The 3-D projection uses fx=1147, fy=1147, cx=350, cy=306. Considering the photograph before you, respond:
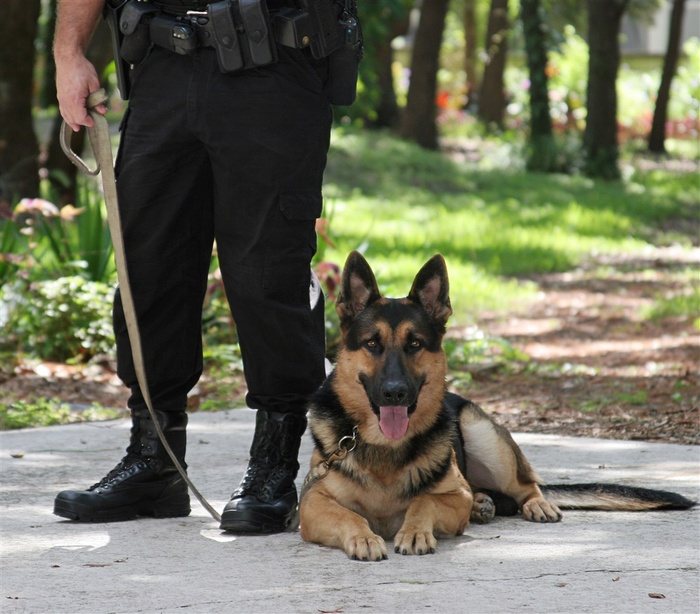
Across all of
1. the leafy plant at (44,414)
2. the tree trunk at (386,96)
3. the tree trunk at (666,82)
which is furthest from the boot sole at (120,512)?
the tree trunk at (666,82)

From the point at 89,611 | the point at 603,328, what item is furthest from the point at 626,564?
the point at 603,328

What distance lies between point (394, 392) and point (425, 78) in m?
21.2

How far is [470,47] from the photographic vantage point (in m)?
41.3

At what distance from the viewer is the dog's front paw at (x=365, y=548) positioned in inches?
141

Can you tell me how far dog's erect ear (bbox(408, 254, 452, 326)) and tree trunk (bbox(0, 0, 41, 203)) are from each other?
666 centimetres

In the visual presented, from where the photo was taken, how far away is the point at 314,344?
4.16m

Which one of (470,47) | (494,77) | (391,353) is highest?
(470,47)

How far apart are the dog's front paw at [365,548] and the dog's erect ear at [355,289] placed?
32.6 inches

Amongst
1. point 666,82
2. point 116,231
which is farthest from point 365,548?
point 666,82

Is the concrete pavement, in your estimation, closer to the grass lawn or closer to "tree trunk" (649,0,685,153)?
the grass lawn

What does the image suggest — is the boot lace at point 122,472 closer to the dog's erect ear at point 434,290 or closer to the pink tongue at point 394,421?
the pink tongue at point 394,421

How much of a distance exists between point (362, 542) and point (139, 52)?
1.83 m

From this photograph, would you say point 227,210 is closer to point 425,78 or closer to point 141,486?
point 141,486

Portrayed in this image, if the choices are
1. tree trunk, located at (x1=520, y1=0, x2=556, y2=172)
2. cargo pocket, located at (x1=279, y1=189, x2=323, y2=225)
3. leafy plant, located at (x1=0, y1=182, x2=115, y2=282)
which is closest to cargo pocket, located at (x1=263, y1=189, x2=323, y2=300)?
cargo pocket, located at (x1=279, y1=189, x2=323, y2=225)
